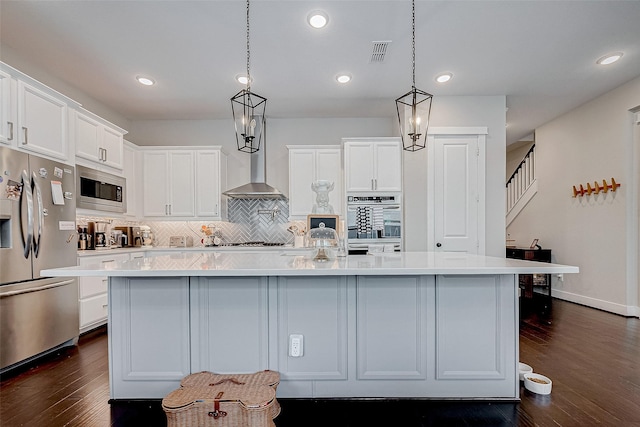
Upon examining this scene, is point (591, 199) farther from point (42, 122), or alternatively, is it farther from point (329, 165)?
point (42, 122)

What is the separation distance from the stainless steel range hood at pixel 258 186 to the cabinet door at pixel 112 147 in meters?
1.42

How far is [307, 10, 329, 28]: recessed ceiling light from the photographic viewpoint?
8.18ft

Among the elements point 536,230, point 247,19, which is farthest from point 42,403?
point 536,230

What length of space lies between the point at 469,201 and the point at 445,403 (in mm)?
2866

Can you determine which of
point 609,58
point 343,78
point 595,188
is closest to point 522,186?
point 595,188

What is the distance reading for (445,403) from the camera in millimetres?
1927

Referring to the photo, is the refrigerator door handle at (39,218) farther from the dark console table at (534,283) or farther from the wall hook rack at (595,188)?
the wall hook rack at (595,188)

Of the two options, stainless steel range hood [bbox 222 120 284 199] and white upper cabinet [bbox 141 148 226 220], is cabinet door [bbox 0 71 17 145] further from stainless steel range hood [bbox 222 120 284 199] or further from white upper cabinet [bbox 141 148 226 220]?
stainless steel range hood [bbox 222 120 284 199]

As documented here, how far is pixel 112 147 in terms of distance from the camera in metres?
3.81

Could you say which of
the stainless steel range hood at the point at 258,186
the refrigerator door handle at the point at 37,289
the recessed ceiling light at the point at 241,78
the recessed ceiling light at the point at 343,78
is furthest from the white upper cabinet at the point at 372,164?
the refrigerator door handle at the point at 37,289

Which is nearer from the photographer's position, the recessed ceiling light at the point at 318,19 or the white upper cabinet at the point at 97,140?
the recessed ceiling light at the point at 318,19

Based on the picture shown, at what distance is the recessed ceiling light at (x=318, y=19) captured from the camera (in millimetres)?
2494

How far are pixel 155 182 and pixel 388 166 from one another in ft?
11.5

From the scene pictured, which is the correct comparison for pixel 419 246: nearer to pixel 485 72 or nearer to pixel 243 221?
pixel 485 72
